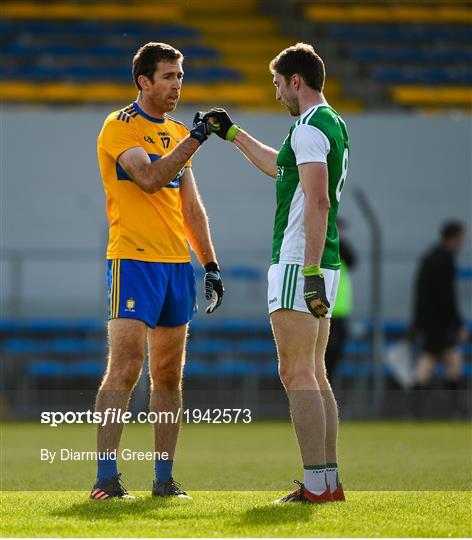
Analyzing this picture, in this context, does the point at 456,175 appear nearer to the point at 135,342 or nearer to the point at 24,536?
the point at 135,342

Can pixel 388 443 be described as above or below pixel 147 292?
below

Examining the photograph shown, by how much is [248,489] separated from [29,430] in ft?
15.9

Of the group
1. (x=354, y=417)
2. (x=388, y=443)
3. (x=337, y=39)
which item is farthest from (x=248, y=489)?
(x=337, y=39)

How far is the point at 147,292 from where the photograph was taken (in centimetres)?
532

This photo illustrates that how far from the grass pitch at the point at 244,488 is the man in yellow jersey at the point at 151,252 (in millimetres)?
376

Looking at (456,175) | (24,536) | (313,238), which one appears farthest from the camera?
(456,175)

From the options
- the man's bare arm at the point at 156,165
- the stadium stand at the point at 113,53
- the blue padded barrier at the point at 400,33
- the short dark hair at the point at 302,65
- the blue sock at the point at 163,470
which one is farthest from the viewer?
the blue padded barrier at the point at 400,33

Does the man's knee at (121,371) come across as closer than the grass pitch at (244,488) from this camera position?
No

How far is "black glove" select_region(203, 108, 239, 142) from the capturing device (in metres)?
5.27

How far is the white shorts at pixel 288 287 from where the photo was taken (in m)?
4.92

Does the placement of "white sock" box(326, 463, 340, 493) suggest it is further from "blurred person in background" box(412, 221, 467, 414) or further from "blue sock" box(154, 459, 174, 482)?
"blurred person in background" box(412, 221, 467, 414)

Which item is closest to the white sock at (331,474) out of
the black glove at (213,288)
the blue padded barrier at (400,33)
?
the black glove at (213,288)

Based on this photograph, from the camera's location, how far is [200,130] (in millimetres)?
5180

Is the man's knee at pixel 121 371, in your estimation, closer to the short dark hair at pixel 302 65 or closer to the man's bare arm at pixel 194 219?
the man's bare arm at pixel 194 219
